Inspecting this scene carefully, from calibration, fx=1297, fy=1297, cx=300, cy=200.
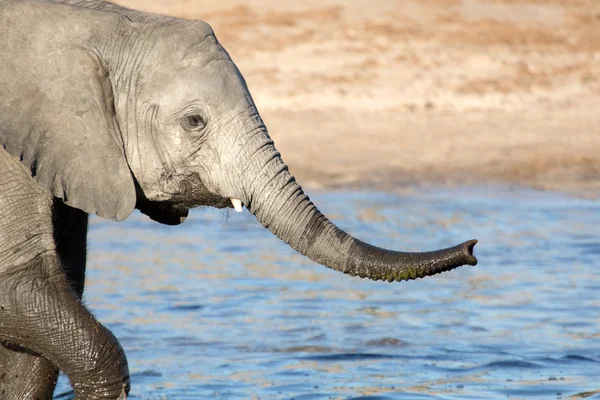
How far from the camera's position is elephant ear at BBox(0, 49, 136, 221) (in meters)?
4.86

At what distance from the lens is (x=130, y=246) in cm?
1252

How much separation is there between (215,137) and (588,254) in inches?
287

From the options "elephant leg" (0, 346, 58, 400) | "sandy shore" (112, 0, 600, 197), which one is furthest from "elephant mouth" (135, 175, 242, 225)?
"sandy shore" (112, 0, 600, 197)

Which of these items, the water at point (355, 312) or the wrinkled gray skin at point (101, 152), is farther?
the water at point (355, 312)

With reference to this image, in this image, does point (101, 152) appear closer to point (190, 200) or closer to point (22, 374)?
point (190, 200)

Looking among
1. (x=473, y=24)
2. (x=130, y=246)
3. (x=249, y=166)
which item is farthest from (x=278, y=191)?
(x=473, y=24)

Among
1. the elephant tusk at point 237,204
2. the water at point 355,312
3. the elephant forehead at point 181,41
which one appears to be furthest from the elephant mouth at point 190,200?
the elephant forehead at point 181,41

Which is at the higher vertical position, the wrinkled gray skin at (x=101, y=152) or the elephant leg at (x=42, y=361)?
the wrinkled gray skin at (x=101, y=152)

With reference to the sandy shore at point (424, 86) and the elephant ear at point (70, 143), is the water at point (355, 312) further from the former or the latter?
the sandy shore at point (424, 86)

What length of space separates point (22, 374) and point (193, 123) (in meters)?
1.45

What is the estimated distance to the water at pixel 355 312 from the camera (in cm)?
759

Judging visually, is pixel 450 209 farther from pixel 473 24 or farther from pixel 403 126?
pixel 473 24

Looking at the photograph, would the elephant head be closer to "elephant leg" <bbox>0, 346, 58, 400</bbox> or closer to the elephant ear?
the elephant ear

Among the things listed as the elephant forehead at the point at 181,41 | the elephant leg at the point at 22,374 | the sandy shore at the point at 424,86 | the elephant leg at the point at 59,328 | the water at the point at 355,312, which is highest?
the sandy shore at the point at 424,86
